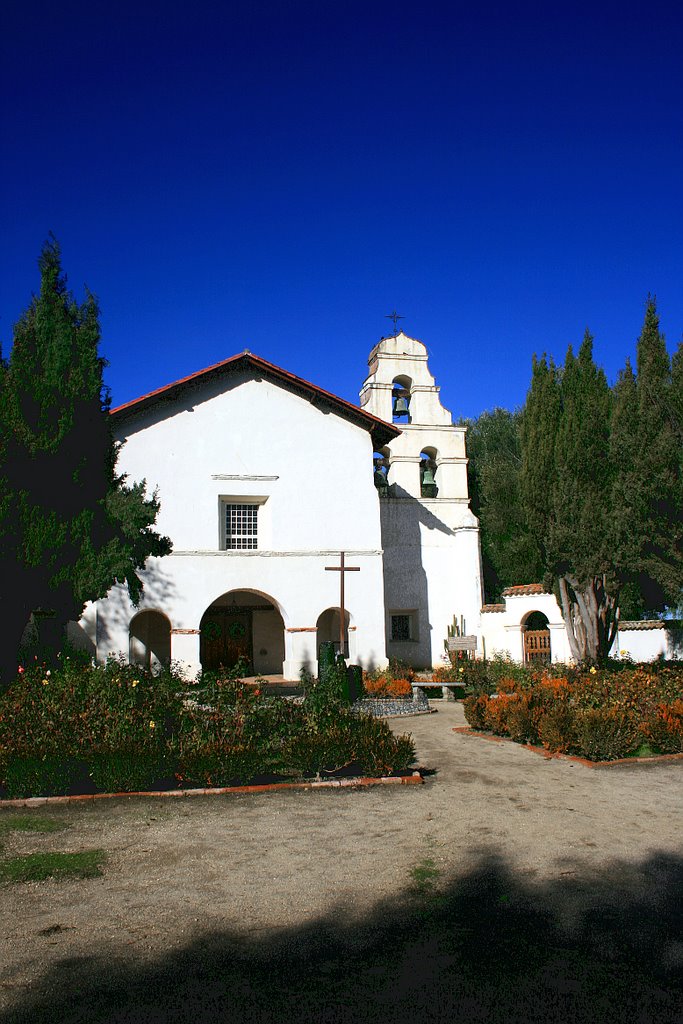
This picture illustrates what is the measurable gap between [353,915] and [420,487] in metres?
22.8

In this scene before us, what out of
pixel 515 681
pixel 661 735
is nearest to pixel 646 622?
pixel 515 681

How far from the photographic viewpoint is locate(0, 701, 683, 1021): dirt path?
Answer: 485 centimetres

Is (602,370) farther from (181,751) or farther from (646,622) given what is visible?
(181,751)

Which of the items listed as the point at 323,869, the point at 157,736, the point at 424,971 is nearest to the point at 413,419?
the point at 157,736

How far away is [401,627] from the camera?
27250mm

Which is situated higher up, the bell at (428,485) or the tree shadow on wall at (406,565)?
the bell at (428,485)

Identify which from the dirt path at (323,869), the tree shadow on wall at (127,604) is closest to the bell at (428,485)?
the tree shadow on wall at (127,604)

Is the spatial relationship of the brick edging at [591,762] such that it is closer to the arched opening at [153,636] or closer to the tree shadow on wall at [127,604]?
the tree shadow on wall at [127,604]

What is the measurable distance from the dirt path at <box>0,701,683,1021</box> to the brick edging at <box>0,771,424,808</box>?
0.20m

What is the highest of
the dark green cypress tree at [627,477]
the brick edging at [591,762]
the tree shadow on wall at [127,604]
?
the dark green cypress tree at [627,477]

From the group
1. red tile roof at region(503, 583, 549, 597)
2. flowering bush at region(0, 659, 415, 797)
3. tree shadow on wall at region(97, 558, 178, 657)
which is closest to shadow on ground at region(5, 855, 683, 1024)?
flowering bush at region(0, 659, 415, 797)

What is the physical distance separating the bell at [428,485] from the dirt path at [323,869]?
1844 centimetres

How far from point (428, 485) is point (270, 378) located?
290 inches

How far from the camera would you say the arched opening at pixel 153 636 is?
2359 centimetres
